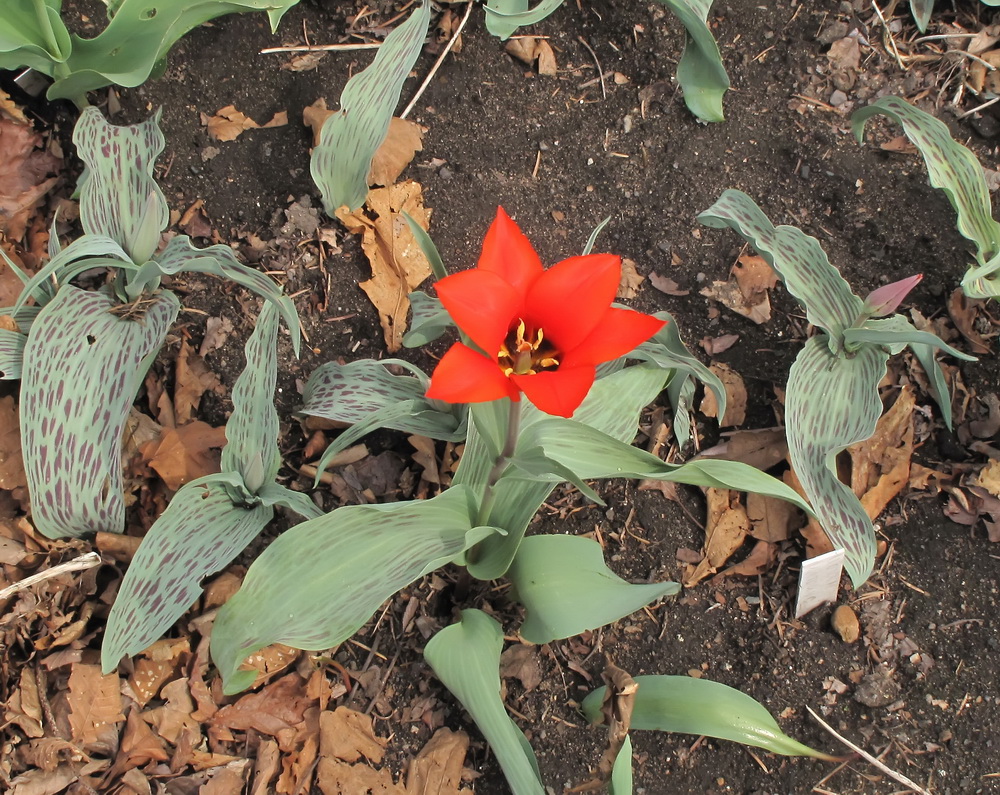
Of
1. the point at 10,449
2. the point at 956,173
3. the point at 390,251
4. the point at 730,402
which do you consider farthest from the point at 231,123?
the point at 956,173

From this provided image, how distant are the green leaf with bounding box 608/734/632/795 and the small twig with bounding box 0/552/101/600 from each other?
986 mm

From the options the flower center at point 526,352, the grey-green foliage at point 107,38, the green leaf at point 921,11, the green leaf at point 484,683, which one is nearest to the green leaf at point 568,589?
the green leaf at point 484,683

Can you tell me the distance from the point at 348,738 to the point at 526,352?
892 mm

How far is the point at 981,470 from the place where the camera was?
1862 millimetres

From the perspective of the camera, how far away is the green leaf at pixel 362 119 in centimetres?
189

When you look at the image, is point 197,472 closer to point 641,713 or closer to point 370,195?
point 370,195

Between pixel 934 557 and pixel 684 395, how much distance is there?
64 cm

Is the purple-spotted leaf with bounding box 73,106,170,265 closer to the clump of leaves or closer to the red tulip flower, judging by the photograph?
the clump of leaves

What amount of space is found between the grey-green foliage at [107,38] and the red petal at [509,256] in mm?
1114

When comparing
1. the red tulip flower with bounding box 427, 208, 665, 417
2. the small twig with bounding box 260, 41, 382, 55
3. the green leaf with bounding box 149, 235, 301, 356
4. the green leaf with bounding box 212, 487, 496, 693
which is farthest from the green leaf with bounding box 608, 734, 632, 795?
the small twig with bounding box 260, 41, 382, 55

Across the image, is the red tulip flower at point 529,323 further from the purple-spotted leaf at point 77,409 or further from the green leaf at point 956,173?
the green leaf at point 956,173

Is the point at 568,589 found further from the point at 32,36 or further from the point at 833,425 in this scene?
the point at 32,36

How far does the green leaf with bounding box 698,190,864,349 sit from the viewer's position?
1.74 meters

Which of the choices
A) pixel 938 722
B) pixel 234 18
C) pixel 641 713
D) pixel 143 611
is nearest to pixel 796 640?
pixel 938 722
